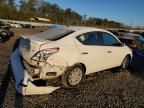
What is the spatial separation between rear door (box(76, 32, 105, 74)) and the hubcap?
33cm

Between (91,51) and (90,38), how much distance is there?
43 cm

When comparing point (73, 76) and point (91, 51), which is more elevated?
point (91, 51)

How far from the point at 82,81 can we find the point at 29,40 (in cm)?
210

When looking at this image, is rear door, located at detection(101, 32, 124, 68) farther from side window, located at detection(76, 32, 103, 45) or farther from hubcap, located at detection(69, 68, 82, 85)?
hubcap, located at detection(69, 68, 82, 85)

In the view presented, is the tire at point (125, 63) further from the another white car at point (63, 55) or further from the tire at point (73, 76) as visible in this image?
the tire at point (73, 76)

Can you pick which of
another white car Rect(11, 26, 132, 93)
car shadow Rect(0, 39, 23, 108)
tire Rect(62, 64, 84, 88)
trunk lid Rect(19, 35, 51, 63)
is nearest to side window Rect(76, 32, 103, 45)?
another white car Rect(11, 26, 132, 93)

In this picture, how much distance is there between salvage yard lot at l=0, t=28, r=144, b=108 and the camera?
6000 millimetres

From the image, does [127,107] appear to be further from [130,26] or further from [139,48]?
[130,26]

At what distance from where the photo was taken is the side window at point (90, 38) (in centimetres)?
751

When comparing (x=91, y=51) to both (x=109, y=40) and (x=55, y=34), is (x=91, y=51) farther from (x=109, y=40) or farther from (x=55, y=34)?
(x=109, y=40)

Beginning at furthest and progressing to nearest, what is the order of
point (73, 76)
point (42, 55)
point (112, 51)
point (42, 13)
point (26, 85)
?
point (42, 13) < point (112, 51) < point (73, 76) < point (42, 55) < point (26, 85)

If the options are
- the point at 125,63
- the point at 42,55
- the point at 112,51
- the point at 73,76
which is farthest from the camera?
the point at 125,63

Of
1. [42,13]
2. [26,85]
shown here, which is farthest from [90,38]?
[42,13]

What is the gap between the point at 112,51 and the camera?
28.1ft
